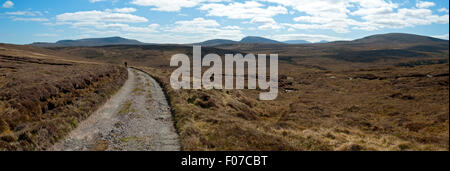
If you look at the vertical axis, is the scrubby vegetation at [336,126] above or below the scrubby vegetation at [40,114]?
below

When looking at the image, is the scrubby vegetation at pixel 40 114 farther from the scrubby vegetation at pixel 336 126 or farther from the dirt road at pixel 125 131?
the scrubby vegetation at pixel 336 126

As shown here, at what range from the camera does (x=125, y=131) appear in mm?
14664

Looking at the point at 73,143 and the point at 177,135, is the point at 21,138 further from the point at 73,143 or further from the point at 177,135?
the point at 177,135

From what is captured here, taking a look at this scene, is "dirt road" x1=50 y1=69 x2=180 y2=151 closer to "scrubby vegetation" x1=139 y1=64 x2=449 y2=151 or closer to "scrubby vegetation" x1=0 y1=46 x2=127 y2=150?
"scrubby vegetation" x1=0 y1=46 x2=127 y2=150

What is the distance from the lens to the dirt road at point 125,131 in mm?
11964

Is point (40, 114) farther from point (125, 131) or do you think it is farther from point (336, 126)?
point (336, 126)

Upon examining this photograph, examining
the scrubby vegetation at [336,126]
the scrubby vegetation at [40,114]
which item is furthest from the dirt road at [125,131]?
the scrubby vegetation at [336,126]

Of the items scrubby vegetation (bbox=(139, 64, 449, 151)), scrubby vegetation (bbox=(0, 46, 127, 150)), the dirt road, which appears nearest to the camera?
scrubby vegetation (bbox=(0, 46, 127, 150))

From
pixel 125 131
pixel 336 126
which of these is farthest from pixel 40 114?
pixel 336 126

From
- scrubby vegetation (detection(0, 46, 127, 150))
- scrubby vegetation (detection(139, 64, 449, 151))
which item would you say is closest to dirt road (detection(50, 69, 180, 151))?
scrubby vegetation (detection(0, 46, 127, 150))

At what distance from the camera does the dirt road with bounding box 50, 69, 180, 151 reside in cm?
1196
